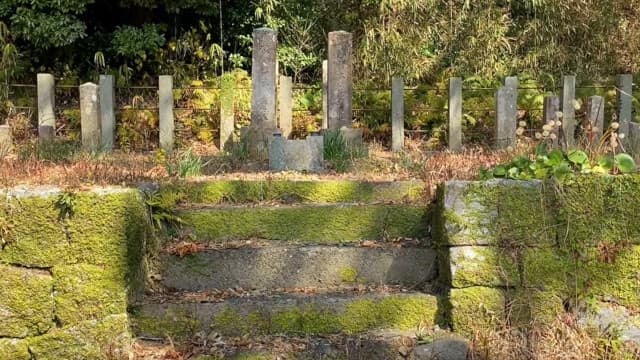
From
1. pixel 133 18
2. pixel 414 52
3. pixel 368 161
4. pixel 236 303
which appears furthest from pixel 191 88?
pixel 236 303

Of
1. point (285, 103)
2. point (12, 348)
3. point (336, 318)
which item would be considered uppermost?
point (285, 103)

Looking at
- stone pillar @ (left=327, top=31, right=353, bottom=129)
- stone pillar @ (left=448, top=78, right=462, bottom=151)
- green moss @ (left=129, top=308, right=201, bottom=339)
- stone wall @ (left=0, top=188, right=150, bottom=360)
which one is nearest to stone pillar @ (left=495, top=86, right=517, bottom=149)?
stone pillar @ (left=448, top=78, right=462, bottom=151)

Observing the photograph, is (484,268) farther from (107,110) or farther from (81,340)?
(107,110)

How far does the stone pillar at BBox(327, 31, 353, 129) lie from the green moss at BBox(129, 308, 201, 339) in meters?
3.40

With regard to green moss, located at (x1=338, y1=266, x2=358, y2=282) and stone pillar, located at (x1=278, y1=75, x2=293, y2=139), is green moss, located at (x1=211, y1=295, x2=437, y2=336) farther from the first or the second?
stone pillar, located at (x1=278, y1=75, x2=293, y2=139)

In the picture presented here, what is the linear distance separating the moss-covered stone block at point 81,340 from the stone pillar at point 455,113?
14.7 ft

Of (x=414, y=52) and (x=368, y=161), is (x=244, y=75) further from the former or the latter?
(x=368, y=161)

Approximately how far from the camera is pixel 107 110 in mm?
6797

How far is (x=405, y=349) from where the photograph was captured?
3.56 meters

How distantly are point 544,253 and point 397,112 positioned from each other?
3.73 m

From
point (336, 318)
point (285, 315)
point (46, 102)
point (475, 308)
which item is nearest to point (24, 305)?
point (285, 315)

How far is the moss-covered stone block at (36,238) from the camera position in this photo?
3625mm

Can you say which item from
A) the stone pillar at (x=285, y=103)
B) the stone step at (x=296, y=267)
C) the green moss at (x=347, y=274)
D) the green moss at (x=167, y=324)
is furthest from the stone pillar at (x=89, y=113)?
the green moss at (x=347, y=274)

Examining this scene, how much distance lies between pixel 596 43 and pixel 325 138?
5.67m
